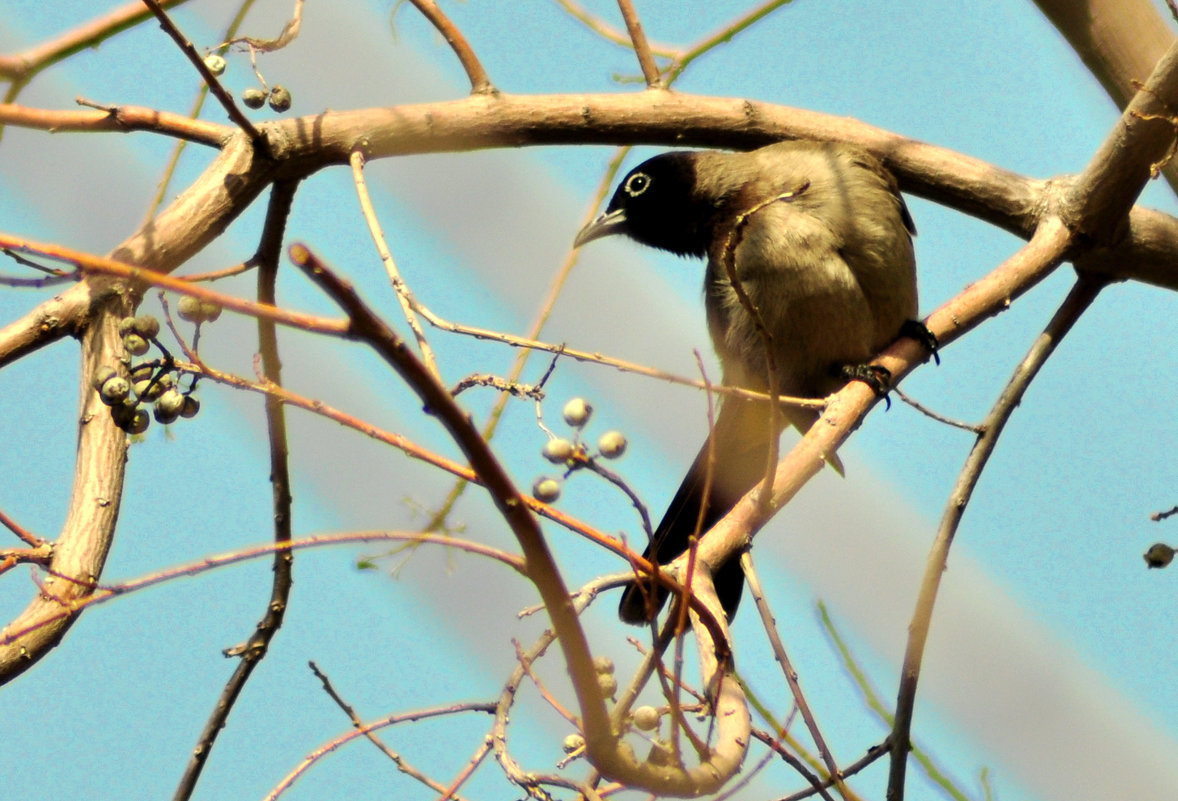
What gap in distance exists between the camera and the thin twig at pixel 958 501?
3277mm

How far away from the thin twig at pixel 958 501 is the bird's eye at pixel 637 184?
111 inches

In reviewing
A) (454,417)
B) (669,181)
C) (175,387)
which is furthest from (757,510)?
(669,181)

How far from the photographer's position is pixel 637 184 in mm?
6738

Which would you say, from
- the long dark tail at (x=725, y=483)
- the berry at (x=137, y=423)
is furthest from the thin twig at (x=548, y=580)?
the long dark tail at (x=725, y=483)

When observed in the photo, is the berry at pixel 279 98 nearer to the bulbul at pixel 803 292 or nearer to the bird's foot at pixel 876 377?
the bulbul at pixel 803 292

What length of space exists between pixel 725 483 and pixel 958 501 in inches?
73.5

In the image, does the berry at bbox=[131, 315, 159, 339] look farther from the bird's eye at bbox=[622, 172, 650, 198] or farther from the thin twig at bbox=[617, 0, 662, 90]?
the bird's eye at bbox=[622, 172, 650, 198]

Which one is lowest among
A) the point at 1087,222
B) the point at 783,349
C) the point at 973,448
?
the point at 973,448

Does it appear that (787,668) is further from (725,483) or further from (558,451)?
(725,483)

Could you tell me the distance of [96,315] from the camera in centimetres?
322

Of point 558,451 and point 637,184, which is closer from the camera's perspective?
point 558,451

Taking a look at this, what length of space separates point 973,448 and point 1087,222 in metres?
1.03

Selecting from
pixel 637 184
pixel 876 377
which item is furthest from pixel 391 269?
pixel 637 184

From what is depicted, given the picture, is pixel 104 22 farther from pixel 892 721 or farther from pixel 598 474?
pixel 892 721
